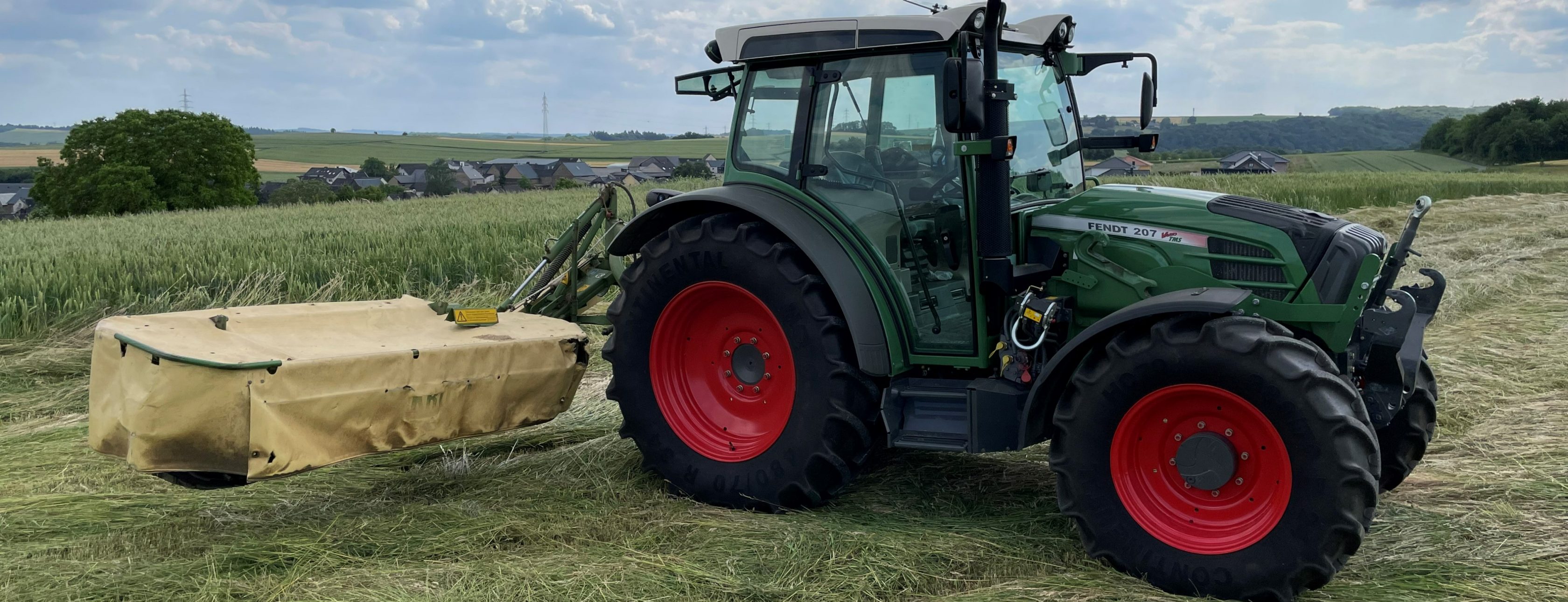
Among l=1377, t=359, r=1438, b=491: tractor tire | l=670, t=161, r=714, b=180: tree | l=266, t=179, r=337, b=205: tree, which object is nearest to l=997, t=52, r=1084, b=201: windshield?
l=1377, t=359, r=1438, b=491: tractor tire

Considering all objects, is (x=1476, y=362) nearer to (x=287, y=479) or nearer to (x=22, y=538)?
(x=287, y=479)

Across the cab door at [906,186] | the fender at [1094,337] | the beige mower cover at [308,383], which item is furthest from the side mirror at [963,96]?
the beige mower cover at [308,383]

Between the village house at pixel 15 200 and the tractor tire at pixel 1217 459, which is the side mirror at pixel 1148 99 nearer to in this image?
the tractor tire at pixel 1217 459

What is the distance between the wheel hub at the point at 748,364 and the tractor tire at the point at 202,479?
6.72ft

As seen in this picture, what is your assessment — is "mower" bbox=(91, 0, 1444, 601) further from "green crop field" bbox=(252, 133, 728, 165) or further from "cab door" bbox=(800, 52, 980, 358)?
"green crop field" bbox=(252, 133, 728, 165)

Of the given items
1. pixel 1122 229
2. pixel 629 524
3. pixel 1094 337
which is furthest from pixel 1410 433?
pixel 629 524

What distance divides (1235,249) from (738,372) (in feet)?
6.96

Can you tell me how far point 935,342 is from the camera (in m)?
4.53

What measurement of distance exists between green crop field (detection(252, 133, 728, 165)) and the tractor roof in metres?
64.8

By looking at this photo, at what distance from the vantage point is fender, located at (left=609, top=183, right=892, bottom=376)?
172 inches

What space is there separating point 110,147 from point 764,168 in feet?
149

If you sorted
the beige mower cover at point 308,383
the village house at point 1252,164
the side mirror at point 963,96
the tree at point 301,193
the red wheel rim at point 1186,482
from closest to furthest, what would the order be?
the red wheel rim at point 1186,482, the side mirror at point 963,96, the beige mower cover at point 308,383, the village house at point 1252,164, the tree at point 301,193

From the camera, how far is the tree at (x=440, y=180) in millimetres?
53906

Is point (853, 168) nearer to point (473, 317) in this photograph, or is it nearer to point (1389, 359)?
point (473, 317)
